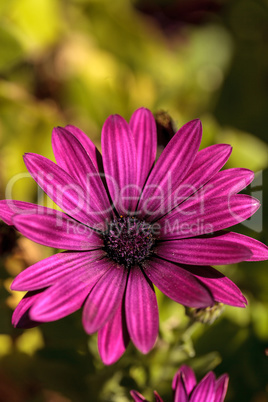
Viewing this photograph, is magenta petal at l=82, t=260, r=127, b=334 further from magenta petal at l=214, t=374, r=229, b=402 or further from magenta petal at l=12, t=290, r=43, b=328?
magenta petal at l=214, t=374, r=229, b=402

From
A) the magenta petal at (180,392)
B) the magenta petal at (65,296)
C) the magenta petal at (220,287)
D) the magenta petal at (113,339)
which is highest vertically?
the magenta petal at (65,296)

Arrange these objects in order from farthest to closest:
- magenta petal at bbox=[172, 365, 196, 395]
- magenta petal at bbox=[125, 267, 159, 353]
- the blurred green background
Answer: the blurred green background → magenta petal at bbox=[172, 365, 196, 395] → magenta petal at bbox=[125, 267, 159, 353]

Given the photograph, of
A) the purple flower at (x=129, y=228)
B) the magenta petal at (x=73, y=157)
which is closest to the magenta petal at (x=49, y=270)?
the purple flower at (x=129, y=228)

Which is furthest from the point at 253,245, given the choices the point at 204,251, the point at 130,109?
the point at 130,109

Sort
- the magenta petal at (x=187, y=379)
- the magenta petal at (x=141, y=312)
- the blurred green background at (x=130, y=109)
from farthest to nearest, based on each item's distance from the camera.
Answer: the blurred green background at (x=130, y=109)
the magenta petal at (x=187, y=379)
the magenta petal at (x=141, y=312)

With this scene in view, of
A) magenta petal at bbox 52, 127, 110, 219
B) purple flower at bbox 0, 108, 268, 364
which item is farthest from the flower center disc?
magenta petal at bbox 52, 127, 110, 219

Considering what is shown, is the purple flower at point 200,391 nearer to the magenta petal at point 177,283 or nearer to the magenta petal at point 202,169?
the magenta petal at point 177,283

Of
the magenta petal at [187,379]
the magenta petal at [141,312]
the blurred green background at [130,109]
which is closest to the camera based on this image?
the magenta petal at [141,312]
